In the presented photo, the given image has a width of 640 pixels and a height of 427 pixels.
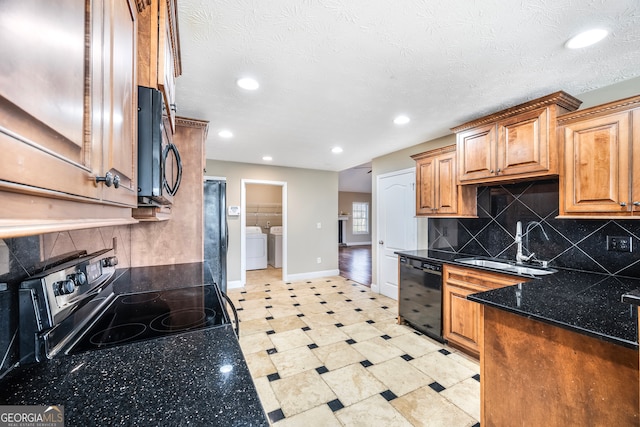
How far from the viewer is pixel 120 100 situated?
729 mm

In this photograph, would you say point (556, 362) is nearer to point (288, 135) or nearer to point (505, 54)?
point (505, 54)

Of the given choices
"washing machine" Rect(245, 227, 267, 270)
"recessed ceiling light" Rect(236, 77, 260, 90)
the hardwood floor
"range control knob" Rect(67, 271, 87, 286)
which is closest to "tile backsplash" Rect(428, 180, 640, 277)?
the hardwood floor

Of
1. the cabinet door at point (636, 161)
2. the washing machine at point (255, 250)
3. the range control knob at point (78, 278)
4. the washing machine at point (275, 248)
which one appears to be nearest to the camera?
the range control knob at point (78, 278)

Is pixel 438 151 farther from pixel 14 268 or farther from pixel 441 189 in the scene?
pixel 14 268

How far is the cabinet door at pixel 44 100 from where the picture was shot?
31cm

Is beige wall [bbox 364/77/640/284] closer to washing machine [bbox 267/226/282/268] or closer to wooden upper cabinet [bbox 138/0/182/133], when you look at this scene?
washing machine [bbox 267/226/282/268]

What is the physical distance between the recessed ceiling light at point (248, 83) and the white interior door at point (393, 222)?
2590mm

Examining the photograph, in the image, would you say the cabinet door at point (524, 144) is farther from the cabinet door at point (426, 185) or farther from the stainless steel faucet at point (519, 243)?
the cabinet door at point (426, 185)

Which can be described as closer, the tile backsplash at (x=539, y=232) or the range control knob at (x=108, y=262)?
the range control knob at (x=108, y=262)

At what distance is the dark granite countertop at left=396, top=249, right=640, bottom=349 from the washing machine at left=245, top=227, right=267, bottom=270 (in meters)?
5.24

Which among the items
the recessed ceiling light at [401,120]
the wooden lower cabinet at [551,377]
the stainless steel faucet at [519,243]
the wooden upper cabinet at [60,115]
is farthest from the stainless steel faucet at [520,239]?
the wooden upper cabinet at [60,115]

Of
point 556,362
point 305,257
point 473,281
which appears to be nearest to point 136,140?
point 556,362

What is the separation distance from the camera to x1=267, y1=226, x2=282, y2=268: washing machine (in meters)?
6.60

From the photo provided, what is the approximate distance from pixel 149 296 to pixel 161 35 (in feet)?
4.36
